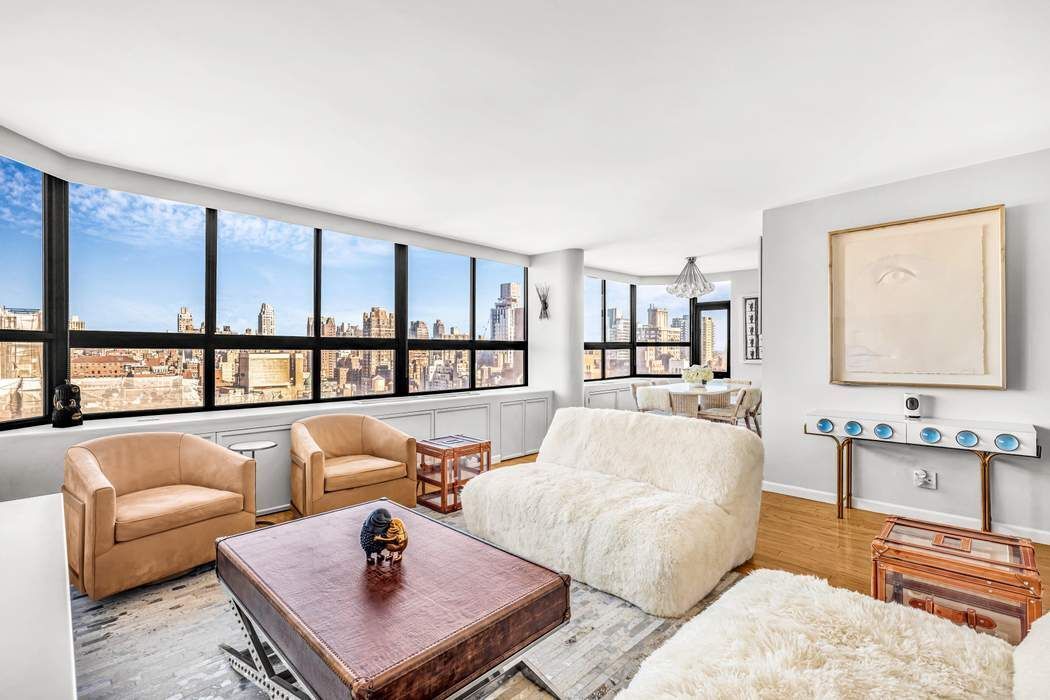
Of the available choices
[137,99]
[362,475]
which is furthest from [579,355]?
[137,99]

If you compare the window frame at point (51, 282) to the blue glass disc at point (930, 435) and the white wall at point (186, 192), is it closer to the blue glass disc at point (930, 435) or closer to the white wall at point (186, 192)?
the white wall at point (186, 192)

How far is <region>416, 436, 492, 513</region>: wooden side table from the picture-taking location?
396cm

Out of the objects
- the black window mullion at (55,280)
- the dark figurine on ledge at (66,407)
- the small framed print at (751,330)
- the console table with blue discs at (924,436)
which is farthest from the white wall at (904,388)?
the black window mullion at (55,280)

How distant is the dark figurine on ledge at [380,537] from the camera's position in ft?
6.09

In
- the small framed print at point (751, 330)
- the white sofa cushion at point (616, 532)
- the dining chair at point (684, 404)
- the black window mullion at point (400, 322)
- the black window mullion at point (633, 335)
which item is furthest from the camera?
the black window mullion at point (633, 335)

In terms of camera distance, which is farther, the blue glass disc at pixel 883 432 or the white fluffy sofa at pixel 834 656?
the blue glass disc at pixel 883 432

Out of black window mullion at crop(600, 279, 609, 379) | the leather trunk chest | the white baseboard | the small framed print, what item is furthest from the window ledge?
the small framed print

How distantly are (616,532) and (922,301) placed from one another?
9.96 feet

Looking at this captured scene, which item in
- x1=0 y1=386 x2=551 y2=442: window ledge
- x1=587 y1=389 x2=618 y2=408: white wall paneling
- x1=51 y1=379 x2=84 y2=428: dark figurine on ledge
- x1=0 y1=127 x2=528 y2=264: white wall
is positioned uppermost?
x1=0 y1=127 x2=528 y2=264: white wall

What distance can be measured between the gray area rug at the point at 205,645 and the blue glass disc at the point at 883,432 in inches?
75.5

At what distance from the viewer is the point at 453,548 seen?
6.72ft

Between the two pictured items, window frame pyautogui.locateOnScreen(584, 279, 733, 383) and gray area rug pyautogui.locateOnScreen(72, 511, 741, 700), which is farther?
window frame pyautogui.locateOnScreen(584, 279, 733, 383)

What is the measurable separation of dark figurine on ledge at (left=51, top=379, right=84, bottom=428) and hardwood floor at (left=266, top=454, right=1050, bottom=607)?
4.72 feet

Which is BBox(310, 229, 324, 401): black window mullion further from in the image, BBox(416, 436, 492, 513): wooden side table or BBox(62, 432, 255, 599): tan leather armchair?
BBox(62, 432, 255, 599): tan leather armchair
